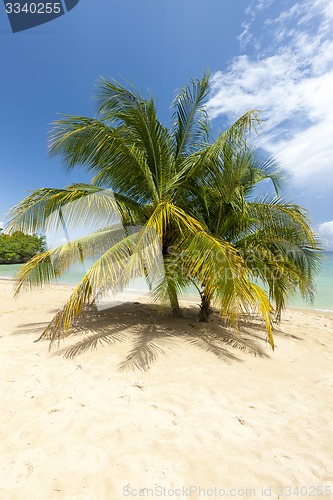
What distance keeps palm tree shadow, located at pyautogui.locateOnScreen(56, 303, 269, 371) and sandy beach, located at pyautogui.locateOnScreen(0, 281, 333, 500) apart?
0.04 meters

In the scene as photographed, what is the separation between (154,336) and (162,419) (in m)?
2.08

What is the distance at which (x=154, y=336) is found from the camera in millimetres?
4363

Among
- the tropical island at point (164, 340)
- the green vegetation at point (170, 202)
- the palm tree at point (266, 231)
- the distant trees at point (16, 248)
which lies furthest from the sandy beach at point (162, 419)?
the distant trees at point (16, 248)

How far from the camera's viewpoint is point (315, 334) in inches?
217

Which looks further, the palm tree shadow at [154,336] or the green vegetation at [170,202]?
the green vegetation at [170,202]

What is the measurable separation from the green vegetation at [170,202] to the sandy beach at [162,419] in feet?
2.78

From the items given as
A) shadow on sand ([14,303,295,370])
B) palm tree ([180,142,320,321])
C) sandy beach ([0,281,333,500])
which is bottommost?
sandy beach ([0,281,333,500])

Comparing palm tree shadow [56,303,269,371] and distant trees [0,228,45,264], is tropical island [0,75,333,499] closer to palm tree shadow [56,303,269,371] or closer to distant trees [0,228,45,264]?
palm tree shadow [56,303,269,371]

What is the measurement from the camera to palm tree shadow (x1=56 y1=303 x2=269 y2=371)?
367cm

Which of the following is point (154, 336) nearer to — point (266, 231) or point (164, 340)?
point (164, 340)

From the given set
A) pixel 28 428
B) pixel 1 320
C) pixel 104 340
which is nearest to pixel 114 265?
pixel 104 340

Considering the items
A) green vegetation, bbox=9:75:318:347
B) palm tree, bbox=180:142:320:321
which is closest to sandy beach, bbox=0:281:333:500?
green vegetation, bbox=9:75:318:347

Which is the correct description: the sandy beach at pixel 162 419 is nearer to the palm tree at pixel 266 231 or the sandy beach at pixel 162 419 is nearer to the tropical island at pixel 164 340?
the tropical island at pixel 164 340

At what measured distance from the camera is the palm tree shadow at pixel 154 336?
12.0 ft
